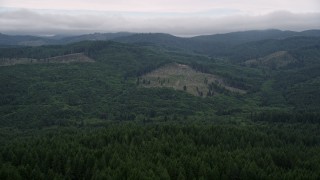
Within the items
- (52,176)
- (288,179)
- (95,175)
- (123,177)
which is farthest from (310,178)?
(52,176)

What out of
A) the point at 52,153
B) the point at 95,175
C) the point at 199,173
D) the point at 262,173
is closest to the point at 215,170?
the point at 199,173

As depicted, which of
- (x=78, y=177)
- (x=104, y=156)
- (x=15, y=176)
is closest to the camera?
(x=15, y=176)

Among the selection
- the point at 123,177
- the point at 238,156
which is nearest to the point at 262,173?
the point at 238,156

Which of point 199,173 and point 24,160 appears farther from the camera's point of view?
point 24,160

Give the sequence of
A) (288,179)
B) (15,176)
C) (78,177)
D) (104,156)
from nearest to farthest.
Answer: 1. (15,176)
2. (288,179)
3. (78,177)
4. (104,156)

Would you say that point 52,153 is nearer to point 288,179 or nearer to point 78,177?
point 78,177

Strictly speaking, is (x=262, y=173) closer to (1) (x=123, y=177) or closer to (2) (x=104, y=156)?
(1) (x=123, y=177)

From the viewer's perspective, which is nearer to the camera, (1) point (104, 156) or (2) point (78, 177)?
(2) point (78, 177)

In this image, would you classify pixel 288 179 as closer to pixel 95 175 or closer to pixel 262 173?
pixel 262 173

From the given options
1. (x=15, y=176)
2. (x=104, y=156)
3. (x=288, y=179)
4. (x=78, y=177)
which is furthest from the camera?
(x=104, y=156)
